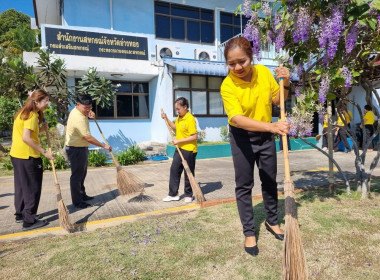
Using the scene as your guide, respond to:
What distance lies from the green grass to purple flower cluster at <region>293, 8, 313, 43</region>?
234cm

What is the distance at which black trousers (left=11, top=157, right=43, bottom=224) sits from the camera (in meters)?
3.80

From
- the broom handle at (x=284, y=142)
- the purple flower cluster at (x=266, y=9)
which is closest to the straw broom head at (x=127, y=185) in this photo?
the broom handle at (x=284, y=142)

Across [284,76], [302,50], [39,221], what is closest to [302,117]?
[302,50]

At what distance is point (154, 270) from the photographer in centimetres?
261

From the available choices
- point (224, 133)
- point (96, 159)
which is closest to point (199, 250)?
point (96, 159)

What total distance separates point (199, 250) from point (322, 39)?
112 inches

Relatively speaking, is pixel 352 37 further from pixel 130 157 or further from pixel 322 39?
pixel 130 157

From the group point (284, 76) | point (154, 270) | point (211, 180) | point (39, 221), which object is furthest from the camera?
point (211, 180)

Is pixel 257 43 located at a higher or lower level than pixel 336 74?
higher

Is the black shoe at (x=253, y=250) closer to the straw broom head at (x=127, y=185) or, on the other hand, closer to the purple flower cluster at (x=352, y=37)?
the purple flower cluster at (x=352, y=37)

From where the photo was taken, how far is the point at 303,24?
3252mm

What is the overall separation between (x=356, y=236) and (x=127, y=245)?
103 inches

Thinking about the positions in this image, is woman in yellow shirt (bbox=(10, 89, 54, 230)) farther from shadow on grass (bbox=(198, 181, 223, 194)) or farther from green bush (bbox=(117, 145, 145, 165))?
green bush (bbox=(117, 145, 145, 165))

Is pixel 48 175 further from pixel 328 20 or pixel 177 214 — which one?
pixel 328 20
